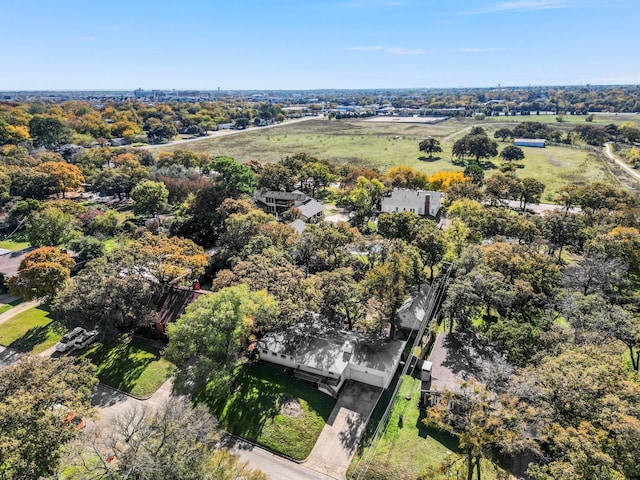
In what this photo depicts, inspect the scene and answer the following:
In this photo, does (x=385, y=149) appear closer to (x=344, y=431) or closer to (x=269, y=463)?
(x=344, y=431)

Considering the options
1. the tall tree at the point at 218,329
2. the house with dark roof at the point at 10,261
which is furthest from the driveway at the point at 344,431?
the house with dark roof at the point at 10,261

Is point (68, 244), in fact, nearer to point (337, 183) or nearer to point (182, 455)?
point (182, 455)

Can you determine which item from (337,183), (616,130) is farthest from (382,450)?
(616,130)

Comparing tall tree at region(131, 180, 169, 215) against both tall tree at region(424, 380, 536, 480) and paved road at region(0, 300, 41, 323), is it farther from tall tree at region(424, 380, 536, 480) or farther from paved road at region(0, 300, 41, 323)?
tall tree at region(424, 380, 536, 480)

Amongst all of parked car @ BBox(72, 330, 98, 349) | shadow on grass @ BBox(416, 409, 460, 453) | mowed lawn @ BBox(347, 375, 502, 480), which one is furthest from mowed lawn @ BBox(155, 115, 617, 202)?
parked car @ BBox(72, 330, 98, 349)

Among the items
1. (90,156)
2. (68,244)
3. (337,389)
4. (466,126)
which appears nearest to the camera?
(337,389)

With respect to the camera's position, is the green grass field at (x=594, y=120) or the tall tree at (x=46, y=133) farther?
the green grass field at (x=594, y=120)

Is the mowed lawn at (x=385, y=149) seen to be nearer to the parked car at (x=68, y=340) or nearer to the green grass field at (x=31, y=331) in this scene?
the parked car at (x=68, y=340)
